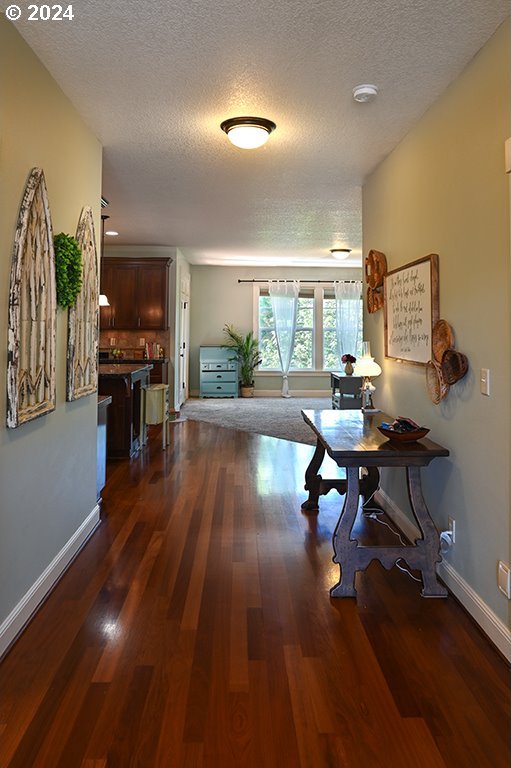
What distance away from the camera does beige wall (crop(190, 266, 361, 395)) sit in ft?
32.0

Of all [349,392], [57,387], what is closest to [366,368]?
[57,387]

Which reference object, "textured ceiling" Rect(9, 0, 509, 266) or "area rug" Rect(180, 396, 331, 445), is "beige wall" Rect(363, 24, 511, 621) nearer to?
"textured ceiling" Rect(9, 0, 509, 266)

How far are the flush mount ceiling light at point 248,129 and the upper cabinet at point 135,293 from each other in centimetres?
444

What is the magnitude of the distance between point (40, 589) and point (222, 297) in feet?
26.6

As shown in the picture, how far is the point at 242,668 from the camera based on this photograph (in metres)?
1.75

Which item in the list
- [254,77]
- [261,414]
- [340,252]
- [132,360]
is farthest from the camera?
[261,414]

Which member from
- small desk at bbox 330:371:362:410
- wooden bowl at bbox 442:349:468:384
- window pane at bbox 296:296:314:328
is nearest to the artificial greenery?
window pane at bbox 296:296:314:328

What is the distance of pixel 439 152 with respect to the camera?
97.7 inches

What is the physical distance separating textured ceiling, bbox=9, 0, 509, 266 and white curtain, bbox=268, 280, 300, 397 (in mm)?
5318

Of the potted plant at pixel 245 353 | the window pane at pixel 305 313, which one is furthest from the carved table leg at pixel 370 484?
the window pane at pixel 305 313

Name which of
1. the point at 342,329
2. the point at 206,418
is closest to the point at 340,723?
the point at 206,418

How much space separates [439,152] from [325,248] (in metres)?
5.00

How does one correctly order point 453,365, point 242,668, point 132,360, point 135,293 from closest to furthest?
point 242,668, point 453,365, point 132,360, point 135,293

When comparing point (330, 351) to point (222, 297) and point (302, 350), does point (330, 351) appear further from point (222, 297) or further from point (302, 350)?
point (222, 297)
